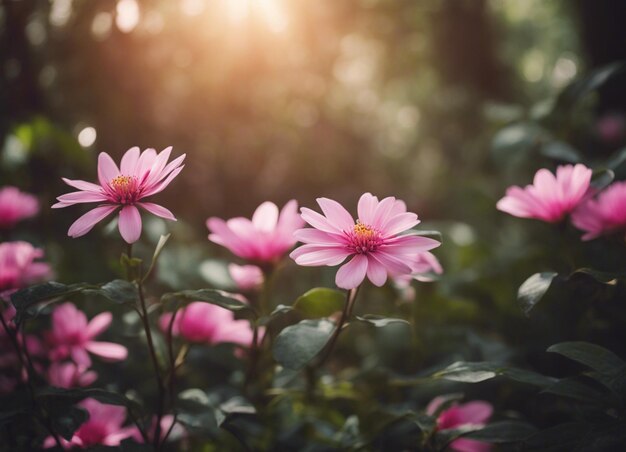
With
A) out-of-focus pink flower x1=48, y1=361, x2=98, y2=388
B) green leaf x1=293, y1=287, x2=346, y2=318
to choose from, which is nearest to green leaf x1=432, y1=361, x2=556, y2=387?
green leaf x1=293, y1=287, x2=346, y2=318

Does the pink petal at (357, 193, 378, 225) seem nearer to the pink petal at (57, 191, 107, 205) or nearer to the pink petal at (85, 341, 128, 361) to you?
the pink petal at (57, 191, 107, 205)

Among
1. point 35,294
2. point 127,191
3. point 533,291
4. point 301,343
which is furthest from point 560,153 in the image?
point 35,294

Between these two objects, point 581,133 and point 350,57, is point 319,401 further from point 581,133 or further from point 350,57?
point 350,57

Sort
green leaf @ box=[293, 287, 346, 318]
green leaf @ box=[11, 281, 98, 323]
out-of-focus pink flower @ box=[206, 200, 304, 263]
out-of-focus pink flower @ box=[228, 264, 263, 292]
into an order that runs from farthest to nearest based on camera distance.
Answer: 1. out-of-focus pink flower @ box=[228, 264, 263, 292]
2. out-of-focus pink flower @ box=[206, 200, 304, 263]
3. green leaf @ box=[293, 287, 346, 318]
4. green leaf @ box=[11, 281, 98, 323]

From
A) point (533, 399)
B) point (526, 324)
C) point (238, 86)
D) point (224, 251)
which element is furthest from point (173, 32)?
point (533, 399)

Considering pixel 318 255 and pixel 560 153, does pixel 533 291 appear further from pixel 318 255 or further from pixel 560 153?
pixel 560 153

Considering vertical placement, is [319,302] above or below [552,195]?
below
